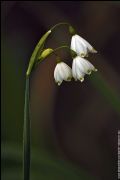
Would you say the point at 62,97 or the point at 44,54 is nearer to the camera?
the point at 44,54

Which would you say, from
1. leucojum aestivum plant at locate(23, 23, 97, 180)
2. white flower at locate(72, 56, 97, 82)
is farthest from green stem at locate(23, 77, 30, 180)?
white flower at locate(72, 56, 97, 82)

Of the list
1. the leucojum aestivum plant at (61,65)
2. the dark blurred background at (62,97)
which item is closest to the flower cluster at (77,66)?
the leucojum aestivum plant at (61,65)

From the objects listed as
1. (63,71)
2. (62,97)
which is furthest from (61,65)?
(62,97)

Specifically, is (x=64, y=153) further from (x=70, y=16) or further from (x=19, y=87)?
(x=70, y=16)

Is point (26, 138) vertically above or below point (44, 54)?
below

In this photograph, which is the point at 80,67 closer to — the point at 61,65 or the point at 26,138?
the point at 61,65

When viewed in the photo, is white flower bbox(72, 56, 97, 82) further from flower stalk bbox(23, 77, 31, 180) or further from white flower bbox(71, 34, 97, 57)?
flower stalk bbox(23, 77, 31, 180)

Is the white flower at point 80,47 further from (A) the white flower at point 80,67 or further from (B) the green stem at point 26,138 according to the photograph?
(B) the green stem at point 26,138

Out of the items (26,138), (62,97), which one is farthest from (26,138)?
(62,97)
